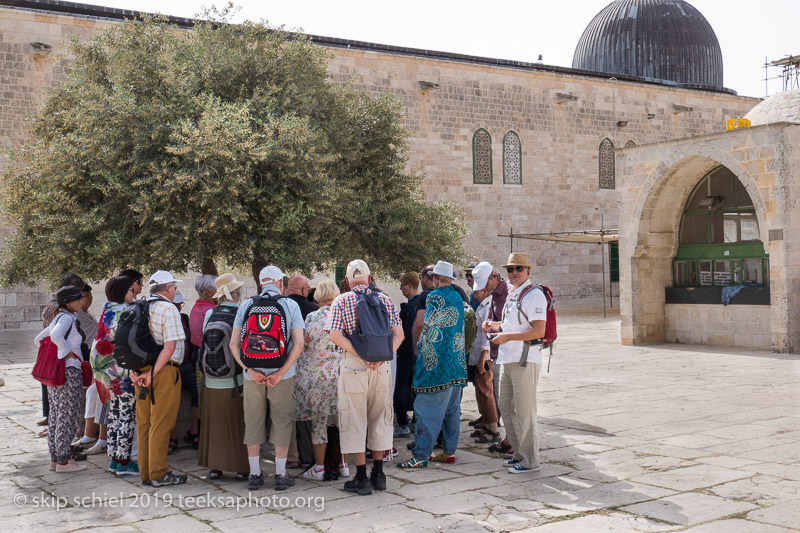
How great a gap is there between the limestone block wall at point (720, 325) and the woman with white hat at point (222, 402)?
10.1 meters

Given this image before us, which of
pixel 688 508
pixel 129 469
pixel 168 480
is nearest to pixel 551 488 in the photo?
pixel 688 508

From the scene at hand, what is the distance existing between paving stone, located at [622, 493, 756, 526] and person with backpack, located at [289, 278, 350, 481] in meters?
2.13

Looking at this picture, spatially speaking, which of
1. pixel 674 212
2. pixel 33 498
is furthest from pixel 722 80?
pixel 33 498

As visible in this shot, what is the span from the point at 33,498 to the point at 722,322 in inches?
453

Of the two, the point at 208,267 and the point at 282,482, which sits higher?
the point at 208,267

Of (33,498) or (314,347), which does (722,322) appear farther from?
(33,498)

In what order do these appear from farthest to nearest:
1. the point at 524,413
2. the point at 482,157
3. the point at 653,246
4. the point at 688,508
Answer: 1. the point at 482,157
2. the point at 653,246
3. the point at 524,413
4. the point at 688,508

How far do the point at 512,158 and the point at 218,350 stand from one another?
19904 mm

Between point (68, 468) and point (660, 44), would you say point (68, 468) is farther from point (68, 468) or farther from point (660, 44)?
point (660, 44)

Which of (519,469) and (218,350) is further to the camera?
(519,469)

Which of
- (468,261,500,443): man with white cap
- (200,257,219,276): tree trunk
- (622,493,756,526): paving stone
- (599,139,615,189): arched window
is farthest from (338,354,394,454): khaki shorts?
(599,139,615,189): arched window

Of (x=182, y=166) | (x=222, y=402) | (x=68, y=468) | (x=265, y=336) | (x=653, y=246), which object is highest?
(x=182, y=166)

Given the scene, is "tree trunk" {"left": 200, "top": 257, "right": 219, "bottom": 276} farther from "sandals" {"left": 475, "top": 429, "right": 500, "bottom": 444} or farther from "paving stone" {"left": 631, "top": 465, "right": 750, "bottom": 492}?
"paving stone" {"left": 631, "top": 465, "right": 750, "bottom": 492}

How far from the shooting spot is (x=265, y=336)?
510cm
